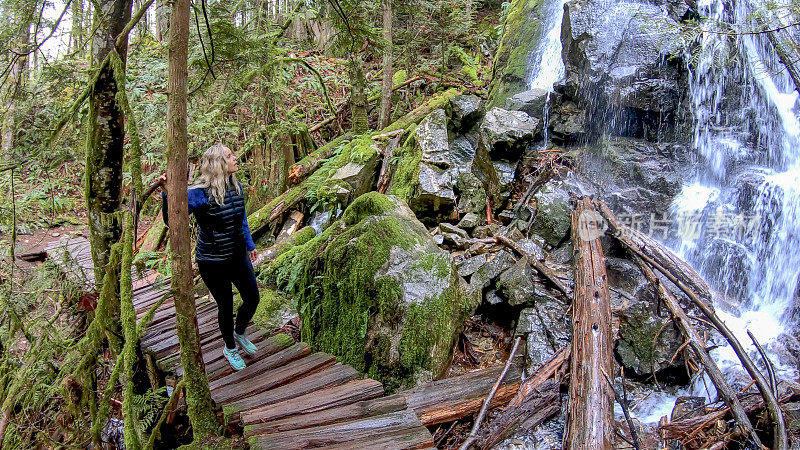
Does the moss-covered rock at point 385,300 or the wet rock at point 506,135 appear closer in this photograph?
the moss-covered rock at point 385,300

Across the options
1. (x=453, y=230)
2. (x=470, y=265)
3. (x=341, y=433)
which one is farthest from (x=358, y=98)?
(x=341, y=433)

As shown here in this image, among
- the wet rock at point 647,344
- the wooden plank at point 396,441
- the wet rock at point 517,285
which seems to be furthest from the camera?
the wet rock at point 517,285

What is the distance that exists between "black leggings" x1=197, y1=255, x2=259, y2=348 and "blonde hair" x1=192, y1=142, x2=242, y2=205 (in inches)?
25.6

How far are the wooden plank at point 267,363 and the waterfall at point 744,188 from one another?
4.72 metres

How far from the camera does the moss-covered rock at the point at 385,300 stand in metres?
4.94

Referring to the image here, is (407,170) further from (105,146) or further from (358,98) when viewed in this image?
(105,146)

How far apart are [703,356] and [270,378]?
4.52 metres

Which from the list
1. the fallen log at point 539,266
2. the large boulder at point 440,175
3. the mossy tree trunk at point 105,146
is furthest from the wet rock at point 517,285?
the mossy tree trunk at point 105,146

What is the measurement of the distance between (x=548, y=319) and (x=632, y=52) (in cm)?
673

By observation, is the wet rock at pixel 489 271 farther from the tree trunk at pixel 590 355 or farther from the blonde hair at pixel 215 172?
the blonde hair at pixel 215 172

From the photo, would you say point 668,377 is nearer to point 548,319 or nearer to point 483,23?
point 548,319

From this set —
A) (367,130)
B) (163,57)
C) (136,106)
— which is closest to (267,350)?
(136,106)

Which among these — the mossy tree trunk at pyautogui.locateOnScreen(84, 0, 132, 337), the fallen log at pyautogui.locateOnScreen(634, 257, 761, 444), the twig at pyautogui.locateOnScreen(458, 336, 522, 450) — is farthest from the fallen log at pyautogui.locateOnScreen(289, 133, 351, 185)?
the fallen log at pyautogui.locateOnScreen(634, 257, 761, 444)

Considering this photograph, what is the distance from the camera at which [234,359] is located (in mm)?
4680
